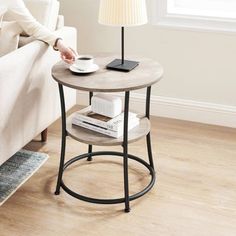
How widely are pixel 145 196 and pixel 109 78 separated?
2.07ft

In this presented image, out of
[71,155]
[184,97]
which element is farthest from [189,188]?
[184,97]

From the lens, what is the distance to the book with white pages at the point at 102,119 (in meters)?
2.19

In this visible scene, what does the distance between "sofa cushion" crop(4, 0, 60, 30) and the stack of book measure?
1.96 ft

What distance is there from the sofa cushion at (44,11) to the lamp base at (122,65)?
1.71 ft

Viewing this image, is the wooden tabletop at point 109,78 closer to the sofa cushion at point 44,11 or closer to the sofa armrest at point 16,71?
the sofa armrest at point 16,71

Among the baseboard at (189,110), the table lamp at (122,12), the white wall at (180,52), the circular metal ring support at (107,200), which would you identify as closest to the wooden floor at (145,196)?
the circular metal ring support at (107,200)

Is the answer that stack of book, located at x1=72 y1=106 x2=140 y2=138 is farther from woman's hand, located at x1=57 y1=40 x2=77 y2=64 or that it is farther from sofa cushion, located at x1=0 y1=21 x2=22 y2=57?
sofa cushion, located at x1=0 y1=21 x2=22 y2=57

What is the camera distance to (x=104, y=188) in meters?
2.41

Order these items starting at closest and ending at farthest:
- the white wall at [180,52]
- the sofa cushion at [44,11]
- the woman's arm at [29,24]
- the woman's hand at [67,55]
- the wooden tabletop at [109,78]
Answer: the wooden tabletop at [109,78] < the woman's hand at [67,55] < the woman's arm at [29,24] < the sofa cushion at [44,11] < the white wall at [180,52]

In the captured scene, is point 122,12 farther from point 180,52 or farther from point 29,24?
point 180,52

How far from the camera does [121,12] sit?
81.9 inches

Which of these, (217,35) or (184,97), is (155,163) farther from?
(217,35)

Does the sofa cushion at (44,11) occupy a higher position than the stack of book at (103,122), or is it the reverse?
the sofa cushion at (44,11)

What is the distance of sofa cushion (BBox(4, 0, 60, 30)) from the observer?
2.60 m
